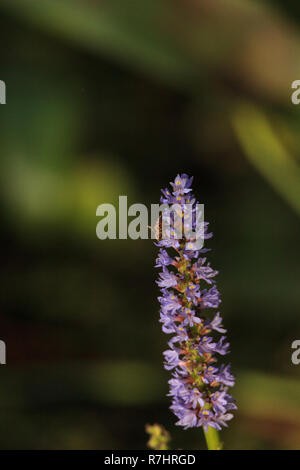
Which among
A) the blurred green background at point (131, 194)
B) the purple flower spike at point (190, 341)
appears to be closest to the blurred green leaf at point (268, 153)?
the blurred green background at point (131, 194)

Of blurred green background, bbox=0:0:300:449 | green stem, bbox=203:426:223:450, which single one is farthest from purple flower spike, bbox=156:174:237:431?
blurred green background, bbox=0:0:300:449

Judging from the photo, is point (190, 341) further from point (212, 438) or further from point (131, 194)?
point (131, 194)

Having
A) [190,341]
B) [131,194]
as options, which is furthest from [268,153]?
[190,341]

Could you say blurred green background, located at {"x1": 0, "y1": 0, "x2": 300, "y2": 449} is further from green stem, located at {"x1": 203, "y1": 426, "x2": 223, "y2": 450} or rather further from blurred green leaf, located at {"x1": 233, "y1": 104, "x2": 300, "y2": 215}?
green stem, located at {"x1": 203, "y1": 426, "x2": 223, "y2": 450}

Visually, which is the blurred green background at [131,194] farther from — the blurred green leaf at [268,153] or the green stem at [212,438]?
the green stem at [212,438]

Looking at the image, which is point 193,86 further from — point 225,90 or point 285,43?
point 285,43
